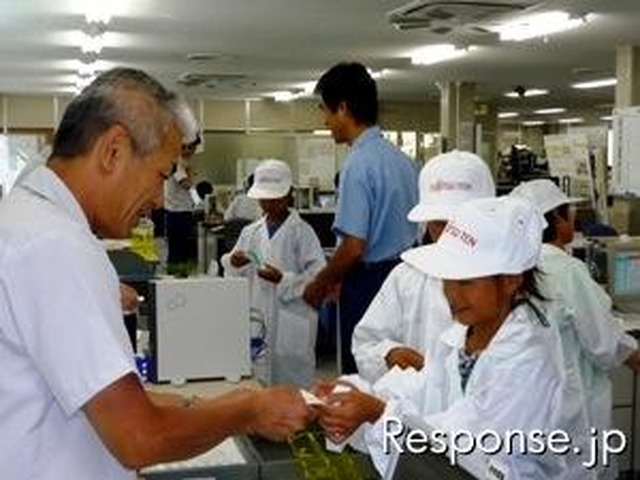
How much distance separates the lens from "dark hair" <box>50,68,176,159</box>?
134cm

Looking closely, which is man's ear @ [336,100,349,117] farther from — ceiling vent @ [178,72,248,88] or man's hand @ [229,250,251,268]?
ceiling vent @ [178,72,248,88]

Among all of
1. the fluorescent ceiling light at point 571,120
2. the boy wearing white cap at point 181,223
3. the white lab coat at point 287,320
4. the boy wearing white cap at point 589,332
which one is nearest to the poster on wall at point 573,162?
the boy wearing white cap at point 181,223

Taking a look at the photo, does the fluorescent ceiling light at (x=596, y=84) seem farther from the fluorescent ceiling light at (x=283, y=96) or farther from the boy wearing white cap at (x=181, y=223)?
the boy wearing white cap at (x=181, y=223)

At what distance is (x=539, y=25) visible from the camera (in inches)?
326

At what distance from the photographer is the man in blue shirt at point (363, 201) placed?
3.14 m

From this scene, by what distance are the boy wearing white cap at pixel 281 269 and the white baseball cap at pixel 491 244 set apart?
7.86 ft

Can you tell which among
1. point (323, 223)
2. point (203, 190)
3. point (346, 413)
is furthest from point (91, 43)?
point (346, 413)

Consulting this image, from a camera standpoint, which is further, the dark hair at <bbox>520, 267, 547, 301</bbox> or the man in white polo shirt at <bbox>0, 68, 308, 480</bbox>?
the dark hair at <bbox>520, 267, 547, 301</bbox>

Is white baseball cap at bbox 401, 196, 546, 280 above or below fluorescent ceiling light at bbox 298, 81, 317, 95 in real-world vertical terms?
below

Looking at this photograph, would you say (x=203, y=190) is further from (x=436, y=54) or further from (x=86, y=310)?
(x=86, y=310)

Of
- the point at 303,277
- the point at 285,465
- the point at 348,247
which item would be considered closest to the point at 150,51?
the point at 303,277

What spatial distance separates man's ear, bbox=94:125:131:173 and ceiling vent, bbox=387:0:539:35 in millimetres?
4811

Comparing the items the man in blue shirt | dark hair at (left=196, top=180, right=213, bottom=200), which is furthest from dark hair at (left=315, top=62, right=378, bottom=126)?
dark hair at (left=196, top=180, right=213, bottom=200)

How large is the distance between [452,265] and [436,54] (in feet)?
30.4
